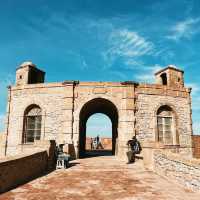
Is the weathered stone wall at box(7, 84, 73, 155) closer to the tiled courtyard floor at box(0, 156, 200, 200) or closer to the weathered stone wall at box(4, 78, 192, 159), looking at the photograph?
the weathered stone wall at box(4, 78, 192, 159)

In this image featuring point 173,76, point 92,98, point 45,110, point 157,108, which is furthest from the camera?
point 173,76

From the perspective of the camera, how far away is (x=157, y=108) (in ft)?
51.9

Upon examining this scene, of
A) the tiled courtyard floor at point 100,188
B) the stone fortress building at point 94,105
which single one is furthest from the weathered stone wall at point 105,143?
the tiled courtyard floor at point 100,188

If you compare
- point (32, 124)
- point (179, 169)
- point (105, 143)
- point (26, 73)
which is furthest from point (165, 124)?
point (105, 143)

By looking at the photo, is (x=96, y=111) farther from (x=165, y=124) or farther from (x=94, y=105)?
(x=165, y=124)

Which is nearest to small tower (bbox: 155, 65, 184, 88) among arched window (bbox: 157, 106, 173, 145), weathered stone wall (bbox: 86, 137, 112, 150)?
arched window (bbox: 157, 106, 173, 145)

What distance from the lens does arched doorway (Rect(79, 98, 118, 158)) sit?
15.9 meters

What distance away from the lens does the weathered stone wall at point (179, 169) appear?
6.48m

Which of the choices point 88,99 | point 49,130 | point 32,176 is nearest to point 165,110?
point 88,99

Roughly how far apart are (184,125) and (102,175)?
9776 millimetres

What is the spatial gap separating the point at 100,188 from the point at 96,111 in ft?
42.7

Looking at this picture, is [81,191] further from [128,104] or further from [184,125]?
[184,125]

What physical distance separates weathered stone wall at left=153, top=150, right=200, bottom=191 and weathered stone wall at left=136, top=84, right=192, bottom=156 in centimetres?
559

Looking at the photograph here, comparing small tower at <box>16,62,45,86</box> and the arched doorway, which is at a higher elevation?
small tower at <box>16,62,45,86</box>
